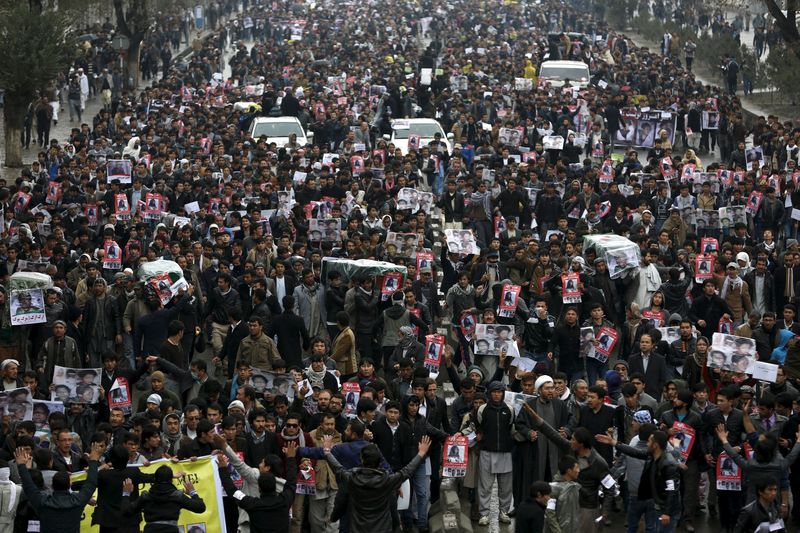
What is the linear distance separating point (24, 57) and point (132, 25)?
45.3ft

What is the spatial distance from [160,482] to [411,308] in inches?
229

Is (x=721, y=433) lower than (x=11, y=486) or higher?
higher

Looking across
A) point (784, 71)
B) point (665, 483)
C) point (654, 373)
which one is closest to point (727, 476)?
point (665, 483)

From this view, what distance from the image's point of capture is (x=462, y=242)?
63.8 feet

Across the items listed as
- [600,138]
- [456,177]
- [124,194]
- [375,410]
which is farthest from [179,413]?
[600,138]

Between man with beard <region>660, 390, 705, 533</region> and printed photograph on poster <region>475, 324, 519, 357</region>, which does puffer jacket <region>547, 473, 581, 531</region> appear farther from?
printed photograph on poster <region>475, 324, 519, 357</region>

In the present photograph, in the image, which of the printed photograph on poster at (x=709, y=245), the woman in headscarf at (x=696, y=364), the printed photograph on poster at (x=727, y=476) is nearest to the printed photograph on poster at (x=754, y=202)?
the printed photograph on poster at (x=709, y=245)

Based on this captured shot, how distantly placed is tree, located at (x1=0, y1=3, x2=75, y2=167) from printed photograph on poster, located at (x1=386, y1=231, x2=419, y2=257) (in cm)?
1483

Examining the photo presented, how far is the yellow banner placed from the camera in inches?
473

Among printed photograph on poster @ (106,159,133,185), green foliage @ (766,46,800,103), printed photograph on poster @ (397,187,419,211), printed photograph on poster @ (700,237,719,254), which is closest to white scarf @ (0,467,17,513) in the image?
printed photograph on poster @ (700,237,719,254)

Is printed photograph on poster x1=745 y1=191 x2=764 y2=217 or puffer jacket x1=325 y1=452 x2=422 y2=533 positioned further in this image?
printed photograph on poster x1=745 y1=191 x2=764 y2=217

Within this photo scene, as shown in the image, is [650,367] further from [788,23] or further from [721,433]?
[788,23]

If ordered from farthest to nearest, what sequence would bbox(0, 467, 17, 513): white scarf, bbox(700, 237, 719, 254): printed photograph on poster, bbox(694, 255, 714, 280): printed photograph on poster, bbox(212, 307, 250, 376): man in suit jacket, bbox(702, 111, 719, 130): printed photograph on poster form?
bbox(702, 111, 719, 130): printed photograph on poster, bbox(700, 237, 719, 254): printed photograph on poster, bbox(694, 255, 714, 280): printed photograph on poster, bbox(212, 307, 250, 376): man in suit jacket, bbox(0, 467, 17, 513): white scarf

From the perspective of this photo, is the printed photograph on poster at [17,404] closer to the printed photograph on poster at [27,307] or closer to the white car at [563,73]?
the printed photograph on poster at [27,307]
